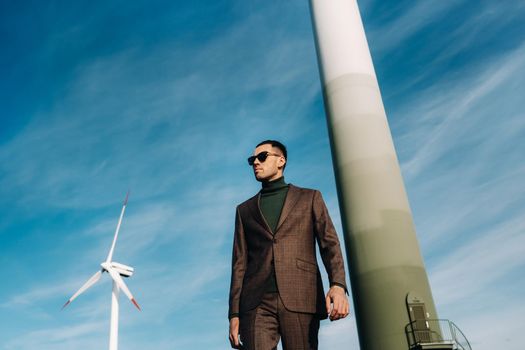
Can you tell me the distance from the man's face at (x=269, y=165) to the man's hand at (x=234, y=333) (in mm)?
1890

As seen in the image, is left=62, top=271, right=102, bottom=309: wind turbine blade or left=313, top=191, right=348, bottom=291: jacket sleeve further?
left=62, top=271, right=102, bottom=309: wind turbine blade

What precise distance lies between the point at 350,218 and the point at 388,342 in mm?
2244

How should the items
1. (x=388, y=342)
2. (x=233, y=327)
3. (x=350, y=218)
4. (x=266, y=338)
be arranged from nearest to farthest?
(x=266, y=338) < (x=233, y=327) < (x=388, y=342) < (x=350, y=218)

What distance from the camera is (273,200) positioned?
624 centimetres

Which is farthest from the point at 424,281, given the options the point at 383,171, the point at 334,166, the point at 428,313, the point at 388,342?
the point at 334,166

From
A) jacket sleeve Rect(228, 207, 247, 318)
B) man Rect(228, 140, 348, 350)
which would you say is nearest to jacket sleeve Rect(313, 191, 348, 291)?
man Rect(228, 140, 348, 350)

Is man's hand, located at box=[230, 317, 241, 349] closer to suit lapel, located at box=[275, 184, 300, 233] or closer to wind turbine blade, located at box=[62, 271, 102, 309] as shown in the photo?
suit lapel, located at box=[275, 184, 300, 233]

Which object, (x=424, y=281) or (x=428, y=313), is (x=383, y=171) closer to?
(x=424, y=281)

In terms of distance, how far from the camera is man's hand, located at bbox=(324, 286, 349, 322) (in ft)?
16.8

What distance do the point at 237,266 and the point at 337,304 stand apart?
160cm

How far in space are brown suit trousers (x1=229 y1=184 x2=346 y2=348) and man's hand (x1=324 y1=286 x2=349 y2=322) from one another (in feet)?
0.51

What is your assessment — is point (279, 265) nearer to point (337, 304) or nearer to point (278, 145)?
point (337, 304)

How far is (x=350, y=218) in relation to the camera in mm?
8469

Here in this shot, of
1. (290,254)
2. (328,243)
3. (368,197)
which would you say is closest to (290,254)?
(290,254)
